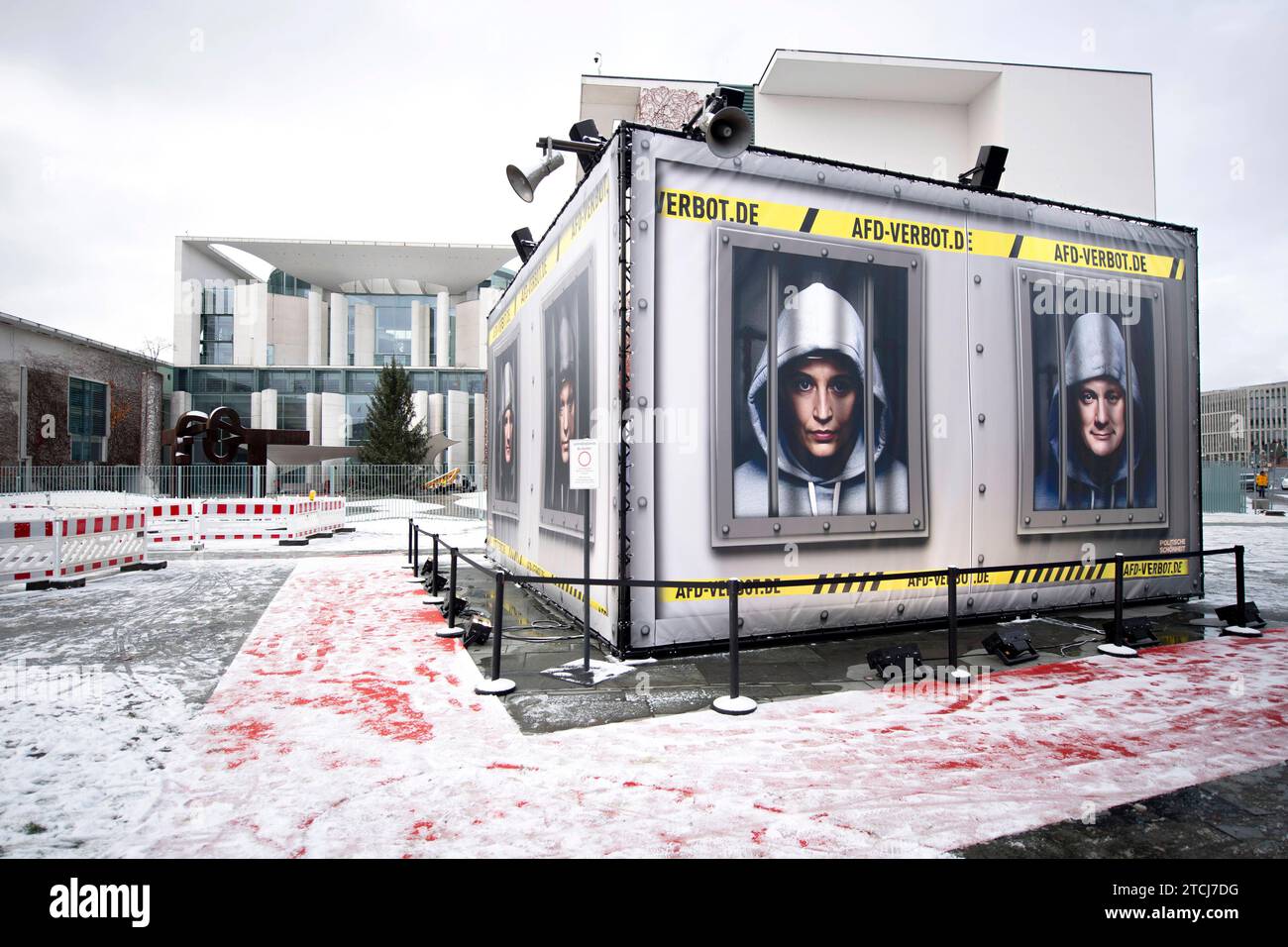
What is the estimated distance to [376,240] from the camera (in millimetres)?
→ 46969

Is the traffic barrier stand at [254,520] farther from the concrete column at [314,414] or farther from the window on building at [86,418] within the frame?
the concrete column at [314,414]

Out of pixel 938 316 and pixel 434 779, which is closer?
pixel 434 779

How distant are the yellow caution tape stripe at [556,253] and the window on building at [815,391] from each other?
4.25 ft

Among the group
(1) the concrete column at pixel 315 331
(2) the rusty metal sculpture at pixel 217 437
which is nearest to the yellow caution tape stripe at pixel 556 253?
(2) the rusty metal sculpture at pixel 217 437

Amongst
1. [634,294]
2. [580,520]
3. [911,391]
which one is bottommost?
[580,520]

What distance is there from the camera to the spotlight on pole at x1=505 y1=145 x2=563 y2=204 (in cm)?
749

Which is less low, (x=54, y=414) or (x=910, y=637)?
(x=54, y=414)

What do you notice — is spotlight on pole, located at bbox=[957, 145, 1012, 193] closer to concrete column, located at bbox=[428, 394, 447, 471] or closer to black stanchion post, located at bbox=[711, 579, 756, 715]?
black stanchion post, located at bbox=[711, 579, 756, 715]

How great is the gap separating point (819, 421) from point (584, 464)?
2445 mm

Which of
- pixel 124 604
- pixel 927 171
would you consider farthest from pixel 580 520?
pixel 927 171

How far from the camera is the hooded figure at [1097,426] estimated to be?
27.3 feet
